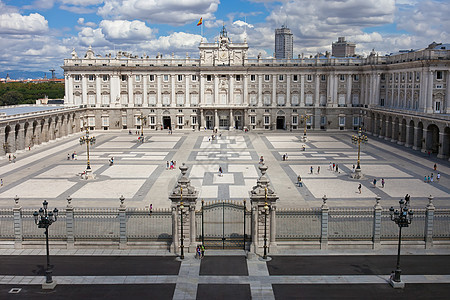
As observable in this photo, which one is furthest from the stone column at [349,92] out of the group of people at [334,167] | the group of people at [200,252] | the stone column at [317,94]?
the group of people at [200,252]

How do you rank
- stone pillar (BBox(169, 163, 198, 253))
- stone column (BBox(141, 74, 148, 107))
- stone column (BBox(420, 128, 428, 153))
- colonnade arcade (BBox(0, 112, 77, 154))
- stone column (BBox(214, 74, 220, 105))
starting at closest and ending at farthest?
stone pillar (BBox(169, 163, 198, 253))
colonnade arcade (BBox(0, 112, 77, 154))
stone column (BBox(420, 128, 428, 153))
stone column (BBox(141, 74, 148, 107))
stone column (BBox(214, 74, 220, 105))

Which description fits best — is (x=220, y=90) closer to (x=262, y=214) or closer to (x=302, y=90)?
(x=302, y=90)

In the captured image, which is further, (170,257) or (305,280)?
(170,257)

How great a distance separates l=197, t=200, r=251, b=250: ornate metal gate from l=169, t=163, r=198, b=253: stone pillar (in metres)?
0.74

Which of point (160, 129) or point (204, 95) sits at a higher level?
point (204, 95)

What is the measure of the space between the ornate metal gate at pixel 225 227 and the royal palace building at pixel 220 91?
6540 cm

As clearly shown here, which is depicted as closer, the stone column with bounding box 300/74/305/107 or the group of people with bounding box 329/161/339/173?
the group of people with bounding box 329/161/339/173

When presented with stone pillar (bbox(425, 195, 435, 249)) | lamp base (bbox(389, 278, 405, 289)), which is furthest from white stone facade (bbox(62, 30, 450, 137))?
lamp base (bbox(389, 278, 405, 289))

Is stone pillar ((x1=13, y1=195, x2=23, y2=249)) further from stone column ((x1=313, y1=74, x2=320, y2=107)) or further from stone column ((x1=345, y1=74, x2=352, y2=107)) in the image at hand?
stone column ((x1=345, y1=74, x2=352, y2=107))

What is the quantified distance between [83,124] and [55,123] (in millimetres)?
15023

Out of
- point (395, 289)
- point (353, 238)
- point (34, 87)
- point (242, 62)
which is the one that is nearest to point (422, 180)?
point (353, 238)

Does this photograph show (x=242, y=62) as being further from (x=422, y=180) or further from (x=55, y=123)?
(x=422, y=180)

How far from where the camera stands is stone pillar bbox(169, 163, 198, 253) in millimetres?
28016

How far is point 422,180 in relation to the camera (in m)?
51.7
